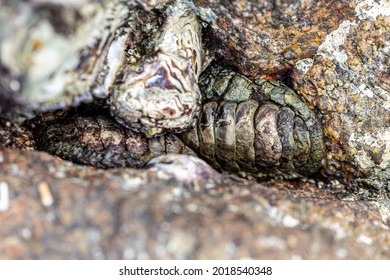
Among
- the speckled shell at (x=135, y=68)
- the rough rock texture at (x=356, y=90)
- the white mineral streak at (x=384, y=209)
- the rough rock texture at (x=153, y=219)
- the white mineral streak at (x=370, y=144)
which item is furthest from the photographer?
the white mineral streak at (x=370, y=144)

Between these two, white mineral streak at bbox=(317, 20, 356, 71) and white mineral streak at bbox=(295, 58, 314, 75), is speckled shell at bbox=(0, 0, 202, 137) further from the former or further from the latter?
white mineral streak at bbox=(317, 20, 356, 71)

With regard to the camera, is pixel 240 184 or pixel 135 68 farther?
pixel 135 68

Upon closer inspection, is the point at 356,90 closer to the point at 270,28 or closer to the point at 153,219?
the point at 270,28

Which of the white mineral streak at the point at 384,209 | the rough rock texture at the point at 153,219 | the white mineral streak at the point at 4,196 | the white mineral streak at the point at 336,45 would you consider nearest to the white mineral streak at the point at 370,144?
the white mineral streak at the point at 384,209

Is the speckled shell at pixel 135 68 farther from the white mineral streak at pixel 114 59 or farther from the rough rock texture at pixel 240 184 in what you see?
the rough rock texture at pixel 240 184

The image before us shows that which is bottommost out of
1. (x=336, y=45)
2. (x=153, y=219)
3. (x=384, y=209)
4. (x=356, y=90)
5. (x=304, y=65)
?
(x=384, y=209)

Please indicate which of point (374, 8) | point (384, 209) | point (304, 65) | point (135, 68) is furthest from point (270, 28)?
point (384, 209)

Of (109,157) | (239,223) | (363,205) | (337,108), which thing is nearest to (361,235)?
(363,205)
